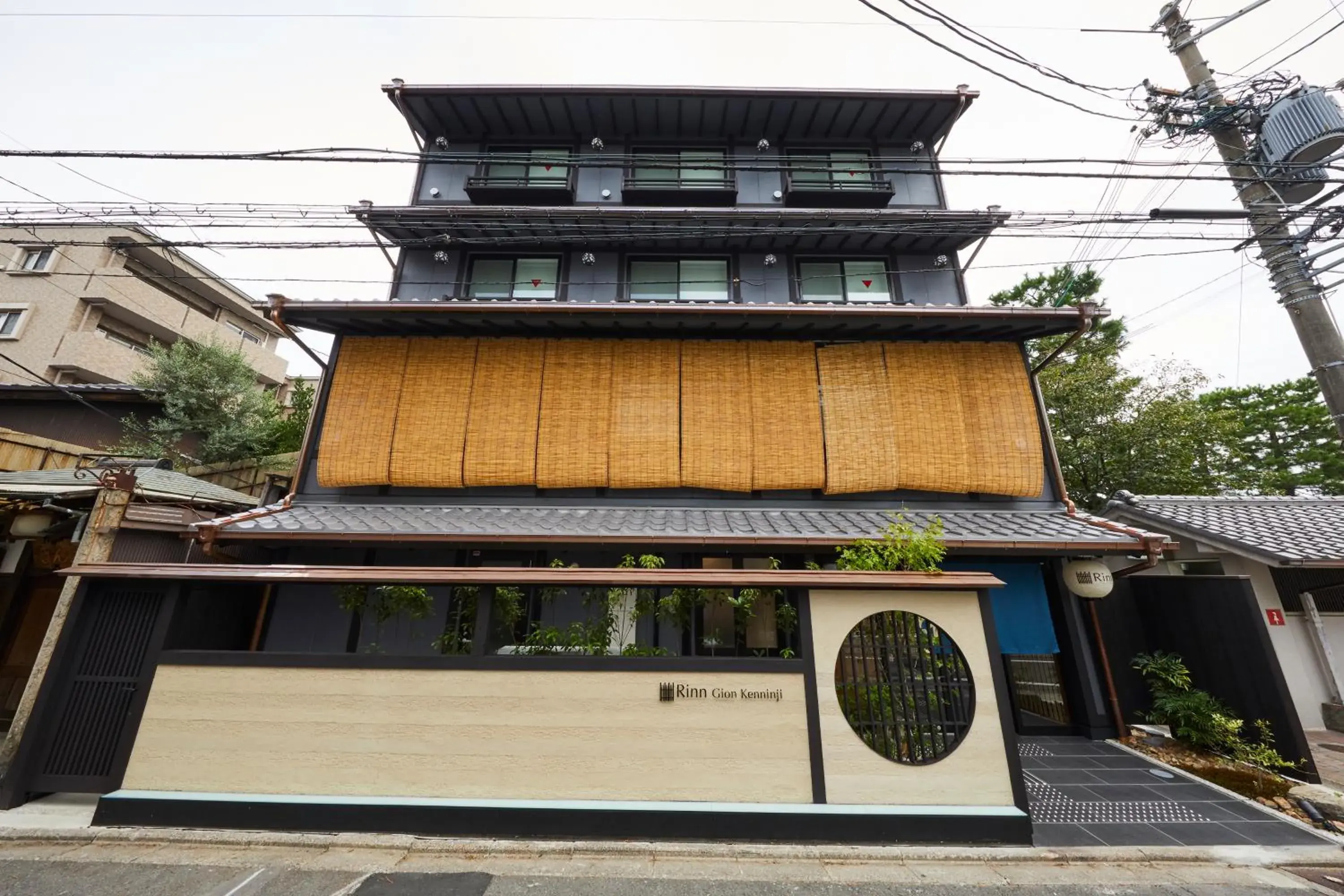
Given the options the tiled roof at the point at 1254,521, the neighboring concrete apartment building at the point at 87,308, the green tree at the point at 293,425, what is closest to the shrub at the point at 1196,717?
the tiled roof at the point at 1254,521

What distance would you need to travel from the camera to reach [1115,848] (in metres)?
4.39

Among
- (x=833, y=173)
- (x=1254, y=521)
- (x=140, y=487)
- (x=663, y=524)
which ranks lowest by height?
(x=663, y=524)

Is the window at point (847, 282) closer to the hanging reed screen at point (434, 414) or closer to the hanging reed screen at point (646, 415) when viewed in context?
the hanging reed screen at point (646, 415)

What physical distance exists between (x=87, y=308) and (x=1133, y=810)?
30475 millimetres

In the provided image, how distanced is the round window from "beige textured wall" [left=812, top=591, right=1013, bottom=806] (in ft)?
0.26

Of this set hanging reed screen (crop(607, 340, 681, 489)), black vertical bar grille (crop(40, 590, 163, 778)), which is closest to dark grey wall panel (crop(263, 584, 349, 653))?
black vertical bar grille (crop(40, 590, 163, 778))

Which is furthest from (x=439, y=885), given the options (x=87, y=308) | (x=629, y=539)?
(x=87, y=308)

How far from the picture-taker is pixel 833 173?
11484 millimetres

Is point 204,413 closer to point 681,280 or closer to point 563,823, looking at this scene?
point 681,280

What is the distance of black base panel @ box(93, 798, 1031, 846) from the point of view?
170 inches

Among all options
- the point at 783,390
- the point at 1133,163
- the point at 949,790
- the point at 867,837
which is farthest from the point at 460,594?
the point at 1133,163

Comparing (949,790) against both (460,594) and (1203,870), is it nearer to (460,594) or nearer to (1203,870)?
(1203,870)

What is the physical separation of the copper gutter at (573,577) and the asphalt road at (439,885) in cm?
230

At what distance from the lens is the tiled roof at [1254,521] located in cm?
796
